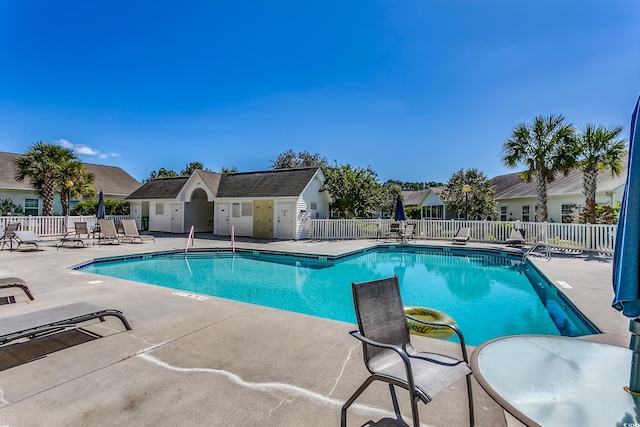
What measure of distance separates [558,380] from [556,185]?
1026 inches

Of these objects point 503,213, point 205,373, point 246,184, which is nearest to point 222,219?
point 246,184

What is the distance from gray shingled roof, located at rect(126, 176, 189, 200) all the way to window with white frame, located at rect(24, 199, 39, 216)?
6957mm

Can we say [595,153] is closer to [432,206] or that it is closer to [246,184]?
[246,184]

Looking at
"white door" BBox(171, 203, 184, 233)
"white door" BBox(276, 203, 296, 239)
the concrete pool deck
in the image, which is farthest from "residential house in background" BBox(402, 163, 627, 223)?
"white door" BBox(171, 203, 184, 233)

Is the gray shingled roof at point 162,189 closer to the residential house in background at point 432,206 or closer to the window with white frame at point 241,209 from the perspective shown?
the window with white frame at point 241,209

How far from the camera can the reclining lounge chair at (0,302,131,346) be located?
119 inches

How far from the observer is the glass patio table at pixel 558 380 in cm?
187

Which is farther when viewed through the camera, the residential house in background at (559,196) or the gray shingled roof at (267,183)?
the gray shingled roof at (267,183)

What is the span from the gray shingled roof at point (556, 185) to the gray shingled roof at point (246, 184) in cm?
1547

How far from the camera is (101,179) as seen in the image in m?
27.6

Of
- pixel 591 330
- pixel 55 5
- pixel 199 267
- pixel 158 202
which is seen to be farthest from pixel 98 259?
pixel 591 330

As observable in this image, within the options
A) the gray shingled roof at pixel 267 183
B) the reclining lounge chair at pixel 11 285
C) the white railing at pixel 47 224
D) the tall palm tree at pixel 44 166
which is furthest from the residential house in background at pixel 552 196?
the tall palm tree at pixel 44 166

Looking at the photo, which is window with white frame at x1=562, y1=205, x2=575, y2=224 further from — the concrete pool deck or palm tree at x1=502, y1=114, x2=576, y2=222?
the concrete pool deck

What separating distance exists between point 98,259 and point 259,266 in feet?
18.7
